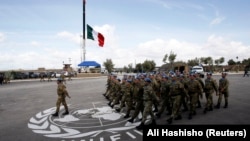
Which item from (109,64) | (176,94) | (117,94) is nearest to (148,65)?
(109,64)

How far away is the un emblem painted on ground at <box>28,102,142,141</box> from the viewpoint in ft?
27.6

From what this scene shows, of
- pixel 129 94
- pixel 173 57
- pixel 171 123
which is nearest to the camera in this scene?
pixel 171 123

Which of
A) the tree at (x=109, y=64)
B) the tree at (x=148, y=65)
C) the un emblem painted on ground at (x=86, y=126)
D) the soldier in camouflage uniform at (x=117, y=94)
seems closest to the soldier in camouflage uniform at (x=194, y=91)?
the un emblem painted on ground at (x=86, y=126)

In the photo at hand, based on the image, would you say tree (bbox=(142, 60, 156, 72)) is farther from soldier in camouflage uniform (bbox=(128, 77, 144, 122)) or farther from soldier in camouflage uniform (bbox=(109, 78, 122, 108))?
soldier in camouflage uniform (bbox=(128, 77, 144, 122))

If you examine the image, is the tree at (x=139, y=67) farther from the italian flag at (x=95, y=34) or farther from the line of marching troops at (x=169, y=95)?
the line of marching troops at (x=169, y=95)

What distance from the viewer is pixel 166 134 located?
659 cm

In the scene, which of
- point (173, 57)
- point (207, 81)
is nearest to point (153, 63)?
point (173, 57)

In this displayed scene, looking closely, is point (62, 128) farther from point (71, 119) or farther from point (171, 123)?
point (171, 123)

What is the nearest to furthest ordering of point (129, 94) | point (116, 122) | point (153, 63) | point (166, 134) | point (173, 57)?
point (166, 134), point (116, 122), point (129, 94), point (173, 57), point (153, 63)

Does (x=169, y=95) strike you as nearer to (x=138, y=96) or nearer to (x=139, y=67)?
(x=138, y=96)

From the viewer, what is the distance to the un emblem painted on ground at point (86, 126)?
8404mm

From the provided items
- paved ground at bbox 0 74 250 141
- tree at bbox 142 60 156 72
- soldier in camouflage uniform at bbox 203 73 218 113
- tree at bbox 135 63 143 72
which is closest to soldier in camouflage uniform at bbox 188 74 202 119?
paved ground at bbox 0 74 250 141

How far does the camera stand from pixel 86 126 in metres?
9.73

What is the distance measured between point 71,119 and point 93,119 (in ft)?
3.53
